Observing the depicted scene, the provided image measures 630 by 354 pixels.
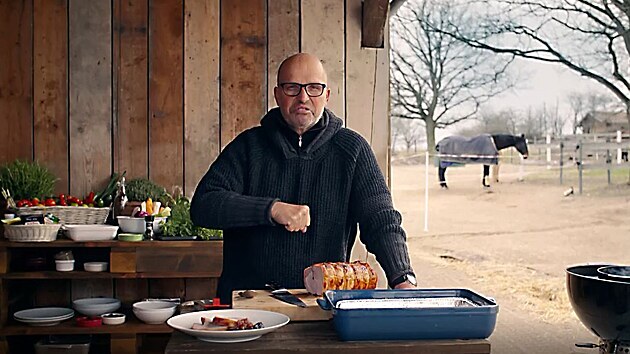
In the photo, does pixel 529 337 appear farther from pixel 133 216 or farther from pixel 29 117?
pixel 29 117

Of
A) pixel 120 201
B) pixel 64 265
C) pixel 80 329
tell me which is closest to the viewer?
pixel 80 329

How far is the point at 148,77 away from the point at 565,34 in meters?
2.82

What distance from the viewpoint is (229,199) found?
2279mm

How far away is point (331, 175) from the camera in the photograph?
242 cm

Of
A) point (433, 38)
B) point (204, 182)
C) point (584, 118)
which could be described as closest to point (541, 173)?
point (584, 118)

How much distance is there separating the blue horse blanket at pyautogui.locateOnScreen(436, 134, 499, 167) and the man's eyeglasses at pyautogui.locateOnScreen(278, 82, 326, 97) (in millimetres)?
3798

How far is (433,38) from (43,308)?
3.48 meters

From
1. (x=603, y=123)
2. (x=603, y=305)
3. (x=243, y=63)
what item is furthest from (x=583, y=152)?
(x=603, y=305)

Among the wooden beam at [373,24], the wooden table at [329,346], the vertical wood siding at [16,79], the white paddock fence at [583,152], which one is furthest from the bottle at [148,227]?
the white paddock fence at [583,152]

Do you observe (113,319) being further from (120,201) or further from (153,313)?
(120,201)

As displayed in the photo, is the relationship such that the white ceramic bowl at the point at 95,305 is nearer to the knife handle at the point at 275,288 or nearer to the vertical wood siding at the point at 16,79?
the vertical wood siding at the point at 16,79

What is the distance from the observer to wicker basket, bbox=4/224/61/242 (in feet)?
11.9

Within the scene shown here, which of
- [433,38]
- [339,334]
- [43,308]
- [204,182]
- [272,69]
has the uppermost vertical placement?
[433,38]

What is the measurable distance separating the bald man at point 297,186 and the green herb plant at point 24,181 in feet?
5.66
